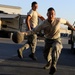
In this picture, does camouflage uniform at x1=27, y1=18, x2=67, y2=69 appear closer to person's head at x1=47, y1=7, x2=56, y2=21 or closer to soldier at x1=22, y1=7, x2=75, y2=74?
soldier at x1=22, y1=7, x2=75, y2=74

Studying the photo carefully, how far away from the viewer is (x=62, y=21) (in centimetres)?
881

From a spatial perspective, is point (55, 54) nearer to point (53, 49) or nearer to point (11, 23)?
point (53, 49)

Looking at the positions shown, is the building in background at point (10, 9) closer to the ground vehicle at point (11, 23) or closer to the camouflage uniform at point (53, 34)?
the ground vehicle at point (11, 23)

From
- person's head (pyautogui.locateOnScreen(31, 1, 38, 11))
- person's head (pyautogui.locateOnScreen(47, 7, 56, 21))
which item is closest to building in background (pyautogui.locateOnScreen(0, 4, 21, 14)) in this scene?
person's head (pyautogui.locateOnScreen(31, 1, 38, 11))

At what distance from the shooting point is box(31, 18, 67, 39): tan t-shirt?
28.1ft

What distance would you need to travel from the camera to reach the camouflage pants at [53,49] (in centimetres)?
845

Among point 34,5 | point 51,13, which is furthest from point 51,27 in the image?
point 34,5

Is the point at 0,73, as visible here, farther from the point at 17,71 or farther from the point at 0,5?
the point at 0,5

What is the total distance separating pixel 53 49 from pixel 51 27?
21.3 inches

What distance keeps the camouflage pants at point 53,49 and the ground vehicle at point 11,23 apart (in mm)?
28015

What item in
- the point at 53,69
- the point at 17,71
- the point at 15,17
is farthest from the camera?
the point at 15,17

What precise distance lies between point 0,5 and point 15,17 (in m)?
43.6

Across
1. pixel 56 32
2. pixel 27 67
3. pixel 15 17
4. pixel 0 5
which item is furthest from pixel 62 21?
pixel 0 5

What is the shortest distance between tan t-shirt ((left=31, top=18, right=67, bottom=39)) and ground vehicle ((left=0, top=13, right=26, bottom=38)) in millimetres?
28428
